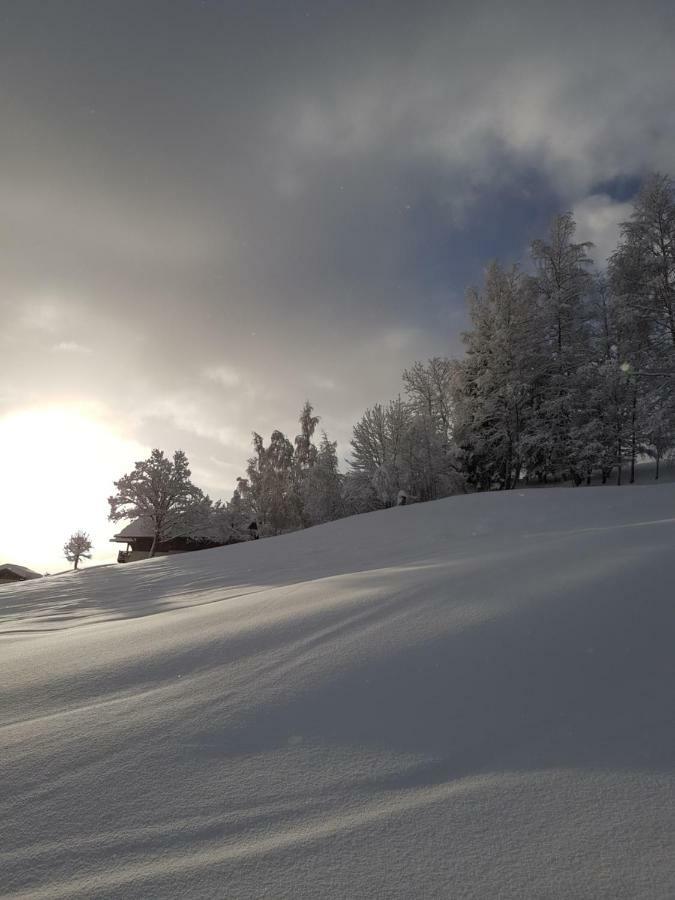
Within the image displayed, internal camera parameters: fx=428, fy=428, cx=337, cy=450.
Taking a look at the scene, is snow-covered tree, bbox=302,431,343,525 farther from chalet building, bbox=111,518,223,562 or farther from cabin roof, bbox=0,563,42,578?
cabin roof, bbox=0,563,42,578

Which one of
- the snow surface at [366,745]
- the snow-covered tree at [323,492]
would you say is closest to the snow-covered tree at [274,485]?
the snow-covered tree at [323,492]

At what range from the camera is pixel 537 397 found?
72.9 ft

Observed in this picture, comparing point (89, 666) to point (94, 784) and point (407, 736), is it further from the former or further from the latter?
point (407, 736)

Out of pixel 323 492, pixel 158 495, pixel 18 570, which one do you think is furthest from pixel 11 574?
pixel 323 492

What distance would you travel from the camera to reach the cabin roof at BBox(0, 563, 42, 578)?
118 feet

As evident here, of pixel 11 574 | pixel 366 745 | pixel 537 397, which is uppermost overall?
pixel 537 397

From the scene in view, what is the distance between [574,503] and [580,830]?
10.8m

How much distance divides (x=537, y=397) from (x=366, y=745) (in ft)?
76.3

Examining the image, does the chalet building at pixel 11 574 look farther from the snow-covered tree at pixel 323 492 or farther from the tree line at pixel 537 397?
the snow-covered tree at pixel 323 492

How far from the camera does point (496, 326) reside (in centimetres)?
2158

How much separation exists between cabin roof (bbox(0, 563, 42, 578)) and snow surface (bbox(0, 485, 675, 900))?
137ft

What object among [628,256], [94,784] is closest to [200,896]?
[94,784]

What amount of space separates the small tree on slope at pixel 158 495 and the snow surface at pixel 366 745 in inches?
946

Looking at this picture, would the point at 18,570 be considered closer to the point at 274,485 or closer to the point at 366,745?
the point at 274,485
